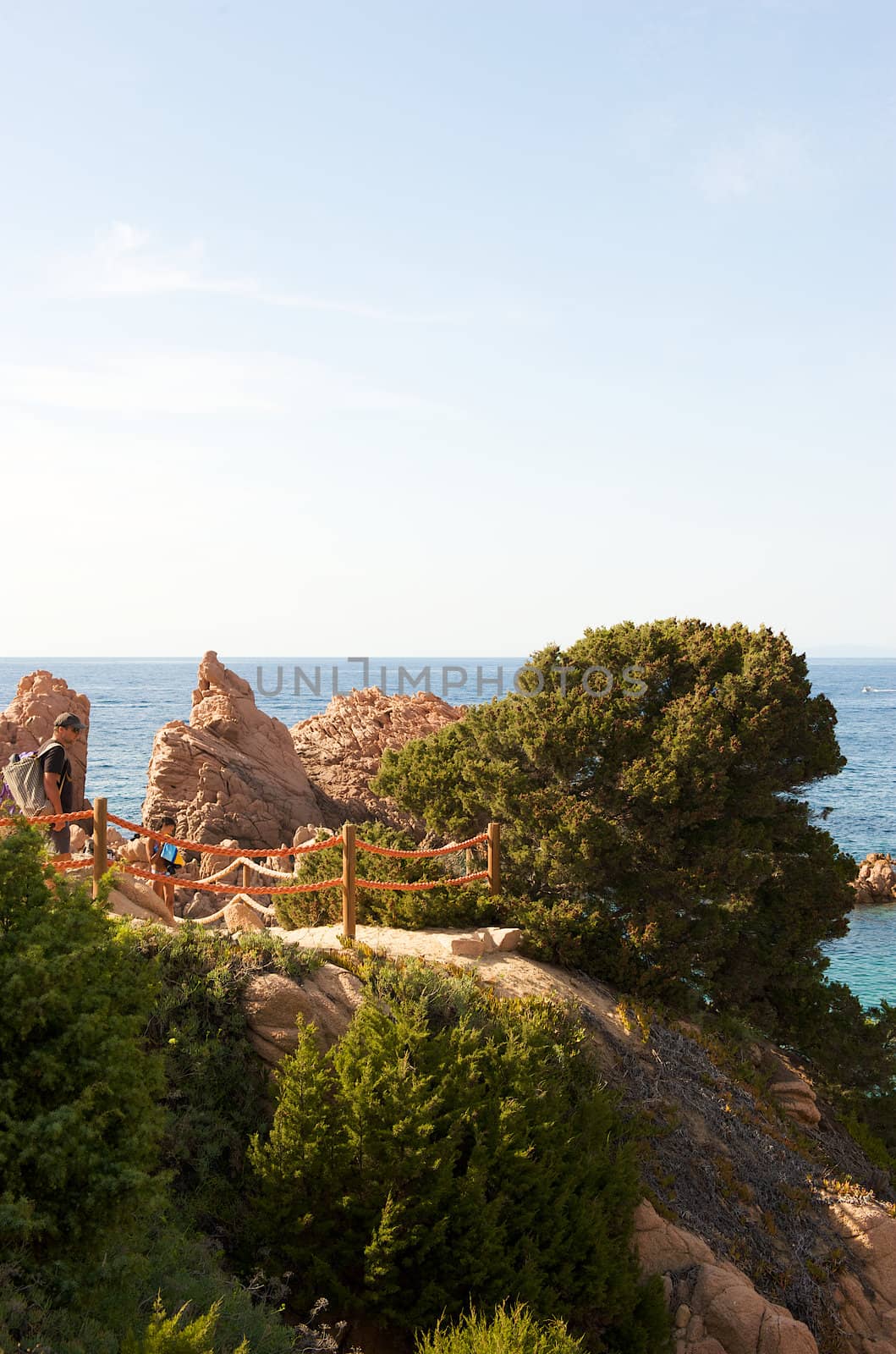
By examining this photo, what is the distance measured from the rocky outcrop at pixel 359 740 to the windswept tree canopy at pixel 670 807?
19505 mm

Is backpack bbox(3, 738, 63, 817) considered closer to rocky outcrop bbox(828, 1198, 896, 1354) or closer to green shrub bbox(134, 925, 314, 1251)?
green shrub bbox(134, 925, 314, 1251)

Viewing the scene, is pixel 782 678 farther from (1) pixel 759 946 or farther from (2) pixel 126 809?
(2) pixel 126 809

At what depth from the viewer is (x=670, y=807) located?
15.4 m

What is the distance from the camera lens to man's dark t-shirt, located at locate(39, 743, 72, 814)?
1256 centimetres

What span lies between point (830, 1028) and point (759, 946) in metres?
1.98

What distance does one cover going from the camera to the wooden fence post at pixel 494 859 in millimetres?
15562

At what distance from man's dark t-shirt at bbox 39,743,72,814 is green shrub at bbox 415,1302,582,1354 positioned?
7.72 meters

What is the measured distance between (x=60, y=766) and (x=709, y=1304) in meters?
9.46

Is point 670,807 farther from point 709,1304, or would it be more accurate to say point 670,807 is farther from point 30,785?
point 30,785

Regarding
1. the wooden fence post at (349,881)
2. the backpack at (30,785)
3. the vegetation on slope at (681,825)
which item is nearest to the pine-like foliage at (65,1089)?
the backpack at (30,785)

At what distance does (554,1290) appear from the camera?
28.8 feet

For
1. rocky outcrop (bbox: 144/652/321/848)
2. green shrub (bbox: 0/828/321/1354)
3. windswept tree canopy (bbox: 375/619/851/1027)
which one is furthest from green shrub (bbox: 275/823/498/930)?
rocky outcrop (bbox: 144/652/321/848)

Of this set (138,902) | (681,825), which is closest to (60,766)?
(138,902)

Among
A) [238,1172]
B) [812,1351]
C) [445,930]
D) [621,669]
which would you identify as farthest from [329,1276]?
[621,669]
